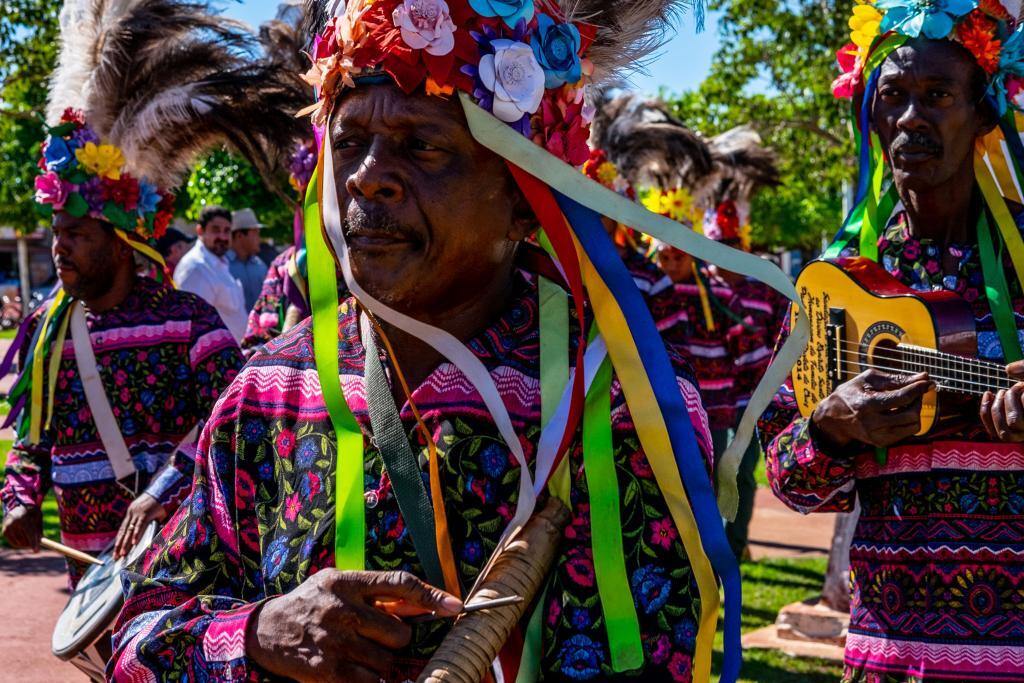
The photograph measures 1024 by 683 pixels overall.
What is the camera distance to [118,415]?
4867 millimetres

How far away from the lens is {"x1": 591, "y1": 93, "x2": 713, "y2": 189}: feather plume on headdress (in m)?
9.82

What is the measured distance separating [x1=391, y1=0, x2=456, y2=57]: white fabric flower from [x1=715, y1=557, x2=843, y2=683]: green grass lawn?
4.35 metres

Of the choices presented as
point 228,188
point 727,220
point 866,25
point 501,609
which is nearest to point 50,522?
point 727,220

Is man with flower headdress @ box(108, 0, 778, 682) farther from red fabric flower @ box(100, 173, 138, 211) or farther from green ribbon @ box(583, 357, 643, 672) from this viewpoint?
red fabric flower @ box(100, 173, 138, 211)

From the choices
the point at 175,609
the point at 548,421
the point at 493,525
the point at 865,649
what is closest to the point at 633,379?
the point at 548,421

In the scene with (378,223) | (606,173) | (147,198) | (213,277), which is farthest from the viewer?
(213,277)

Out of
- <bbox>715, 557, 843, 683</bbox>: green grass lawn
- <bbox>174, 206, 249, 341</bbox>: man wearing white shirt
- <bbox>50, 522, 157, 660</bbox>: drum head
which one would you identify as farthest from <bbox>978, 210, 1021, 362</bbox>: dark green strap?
<bbox>174, 206, 249, 341</bbox>: man wearing white shirt

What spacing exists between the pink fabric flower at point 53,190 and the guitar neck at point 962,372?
3.41m

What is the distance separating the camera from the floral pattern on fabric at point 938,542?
287 centimetres

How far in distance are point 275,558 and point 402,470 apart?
259mm

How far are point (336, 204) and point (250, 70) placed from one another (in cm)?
365

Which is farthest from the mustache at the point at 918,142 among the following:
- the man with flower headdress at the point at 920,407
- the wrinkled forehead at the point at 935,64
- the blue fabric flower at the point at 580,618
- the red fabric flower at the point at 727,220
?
the red fabric flower at the point at 727,220

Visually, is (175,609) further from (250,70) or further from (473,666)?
(250,70)

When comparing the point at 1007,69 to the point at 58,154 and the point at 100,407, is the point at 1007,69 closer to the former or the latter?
the point at 100,407
